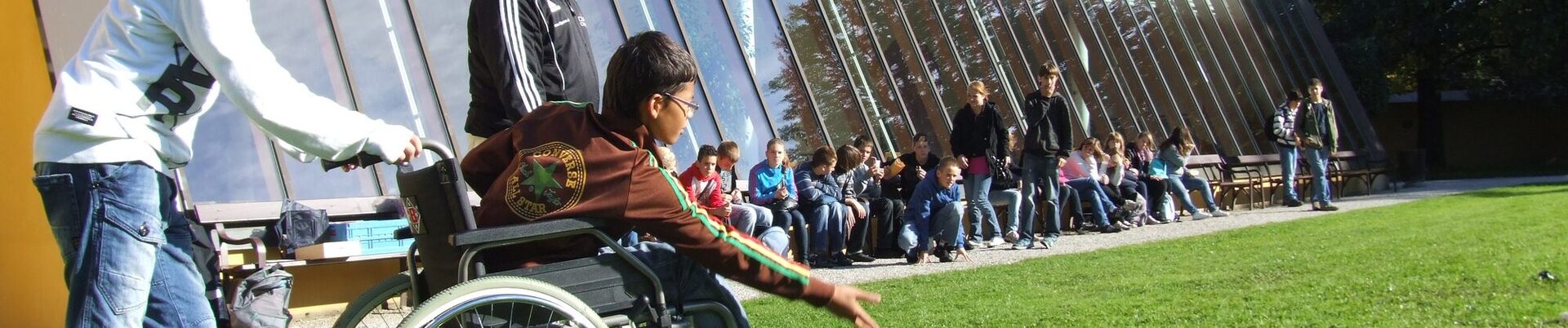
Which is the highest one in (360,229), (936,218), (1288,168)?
(360,229)

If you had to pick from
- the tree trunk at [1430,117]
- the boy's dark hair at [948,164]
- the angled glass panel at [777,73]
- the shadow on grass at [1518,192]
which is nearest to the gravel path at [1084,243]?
the boy's dark hair at [948,164]

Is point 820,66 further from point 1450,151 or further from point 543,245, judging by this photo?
point 1450,151

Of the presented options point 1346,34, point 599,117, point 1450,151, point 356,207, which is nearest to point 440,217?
point 599,117

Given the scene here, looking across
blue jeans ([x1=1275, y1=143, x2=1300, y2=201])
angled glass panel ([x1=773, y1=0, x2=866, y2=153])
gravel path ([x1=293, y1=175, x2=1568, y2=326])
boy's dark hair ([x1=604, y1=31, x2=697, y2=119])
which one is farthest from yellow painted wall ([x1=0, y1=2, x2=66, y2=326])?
blue jeans ([x1=1275, y1=143, x2=1300, y2=201])

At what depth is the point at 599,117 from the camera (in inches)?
120

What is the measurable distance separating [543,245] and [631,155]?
286 millimetres

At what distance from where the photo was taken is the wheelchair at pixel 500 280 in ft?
8.90

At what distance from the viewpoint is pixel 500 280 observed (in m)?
2.71

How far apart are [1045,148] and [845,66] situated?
3354mm

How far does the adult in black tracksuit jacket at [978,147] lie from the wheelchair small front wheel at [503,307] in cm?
811

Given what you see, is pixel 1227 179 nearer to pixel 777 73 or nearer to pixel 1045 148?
pixel 777 73

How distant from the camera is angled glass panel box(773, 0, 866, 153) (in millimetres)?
13203

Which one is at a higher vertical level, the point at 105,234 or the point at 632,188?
the point at 105,234

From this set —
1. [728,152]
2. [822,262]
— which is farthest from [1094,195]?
[728,152]
